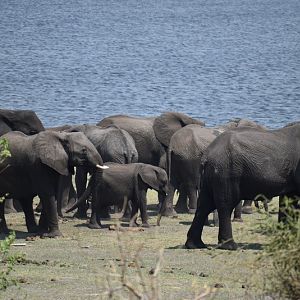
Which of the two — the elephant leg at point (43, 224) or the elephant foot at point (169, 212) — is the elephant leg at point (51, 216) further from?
the elephant foot at point (169, 212)

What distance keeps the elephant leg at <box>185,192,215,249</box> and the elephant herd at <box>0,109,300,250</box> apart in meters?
0.01

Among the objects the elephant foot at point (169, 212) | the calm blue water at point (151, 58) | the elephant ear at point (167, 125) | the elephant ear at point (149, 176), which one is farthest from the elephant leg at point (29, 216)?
the calm blue water at point (151, 58)

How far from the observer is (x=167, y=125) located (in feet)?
77.4

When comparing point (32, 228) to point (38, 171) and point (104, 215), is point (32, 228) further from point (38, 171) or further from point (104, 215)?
→ point (104, 215)

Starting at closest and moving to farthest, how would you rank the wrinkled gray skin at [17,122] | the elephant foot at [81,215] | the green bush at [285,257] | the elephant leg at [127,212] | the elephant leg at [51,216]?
the green bush at [285,257] → the elephant leg at [51,216] → the elephant leg at [127,212] → the elephant foot at [81,215] → the wrinkled gray skin at [17,122]

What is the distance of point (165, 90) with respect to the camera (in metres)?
78.9

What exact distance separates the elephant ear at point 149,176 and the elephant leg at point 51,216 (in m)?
1.72

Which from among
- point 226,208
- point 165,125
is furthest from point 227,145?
point 165,125

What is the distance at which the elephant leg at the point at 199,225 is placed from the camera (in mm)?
16906

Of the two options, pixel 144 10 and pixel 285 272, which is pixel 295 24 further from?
pixel 285 272

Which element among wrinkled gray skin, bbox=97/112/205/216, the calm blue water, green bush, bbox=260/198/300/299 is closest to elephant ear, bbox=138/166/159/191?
wrinkled gray skin, bbox=97/112/205/216

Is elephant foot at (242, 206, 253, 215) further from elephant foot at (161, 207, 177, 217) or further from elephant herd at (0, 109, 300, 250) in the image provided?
elephant foot at (161, 207, 177, 217)

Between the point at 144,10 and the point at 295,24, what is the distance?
1446 inches

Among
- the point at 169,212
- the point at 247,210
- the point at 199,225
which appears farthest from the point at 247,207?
the point at 199,225
